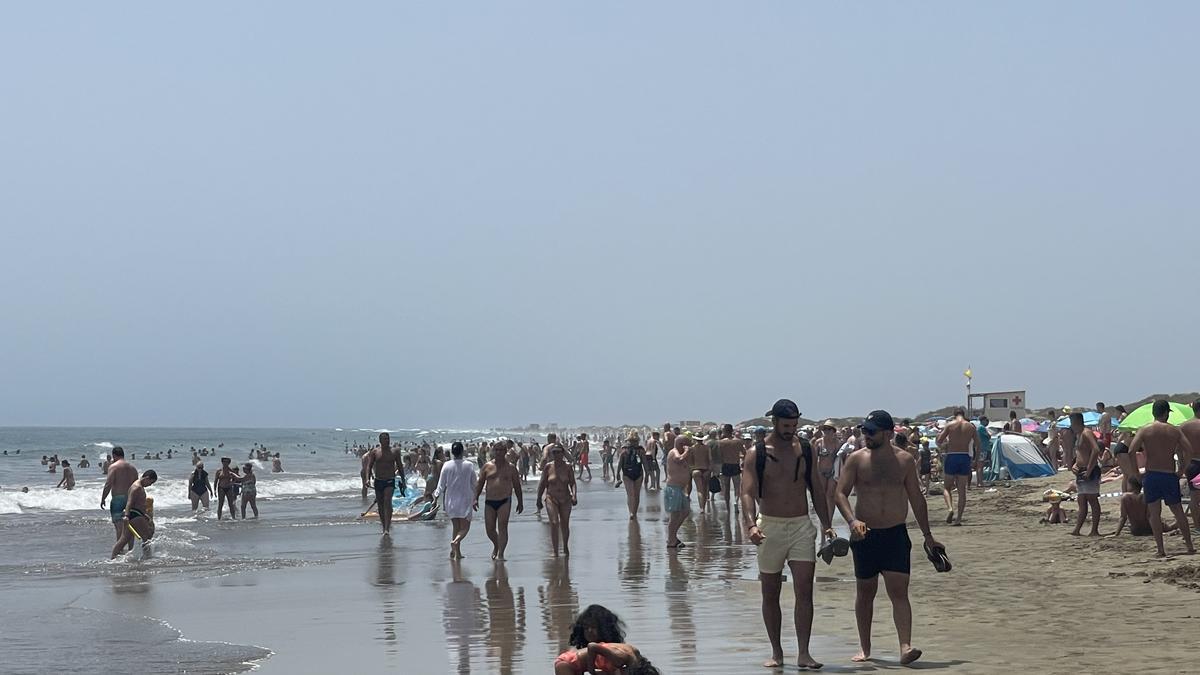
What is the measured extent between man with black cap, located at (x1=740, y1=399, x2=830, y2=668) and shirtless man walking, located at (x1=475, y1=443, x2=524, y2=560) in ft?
24.1

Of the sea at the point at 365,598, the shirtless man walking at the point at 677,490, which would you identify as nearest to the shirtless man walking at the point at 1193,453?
the sea at the point at 365,598

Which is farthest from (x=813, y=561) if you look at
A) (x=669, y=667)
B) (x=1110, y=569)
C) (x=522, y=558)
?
(x=522, y=558)

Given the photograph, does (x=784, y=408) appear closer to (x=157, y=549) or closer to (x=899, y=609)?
(x=899, y=609)

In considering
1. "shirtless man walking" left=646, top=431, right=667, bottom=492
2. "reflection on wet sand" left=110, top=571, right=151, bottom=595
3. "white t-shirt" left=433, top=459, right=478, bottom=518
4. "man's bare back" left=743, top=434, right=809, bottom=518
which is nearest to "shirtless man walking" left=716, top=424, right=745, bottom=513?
"white t-shirt" left=433, top=459, right=478, bottom=518

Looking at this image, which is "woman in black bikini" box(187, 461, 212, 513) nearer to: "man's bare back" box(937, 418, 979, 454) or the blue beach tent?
"man's bare back" box(937, 418, 979, 454)

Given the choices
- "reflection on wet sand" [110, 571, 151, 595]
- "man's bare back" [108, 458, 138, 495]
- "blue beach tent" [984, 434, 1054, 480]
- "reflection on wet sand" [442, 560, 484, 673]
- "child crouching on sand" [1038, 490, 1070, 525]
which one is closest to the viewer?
"reflection on wet sand" [442, 560, 484, 673]

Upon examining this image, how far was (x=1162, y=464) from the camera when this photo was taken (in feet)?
41.4

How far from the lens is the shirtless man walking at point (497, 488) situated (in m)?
15.4

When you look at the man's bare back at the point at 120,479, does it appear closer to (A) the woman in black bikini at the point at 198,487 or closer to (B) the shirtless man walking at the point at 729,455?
(B) the shirtless man walking at the point at 729,455

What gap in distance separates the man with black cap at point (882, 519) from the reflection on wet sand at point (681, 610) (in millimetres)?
1222

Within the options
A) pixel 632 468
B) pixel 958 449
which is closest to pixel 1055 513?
pixel 958 449

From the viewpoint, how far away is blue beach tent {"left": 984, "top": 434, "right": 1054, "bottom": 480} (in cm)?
2931

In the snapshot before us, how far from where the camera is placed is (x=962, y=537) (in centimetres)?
1677

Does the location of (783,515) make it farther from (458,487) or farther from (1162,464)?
(458,487)
